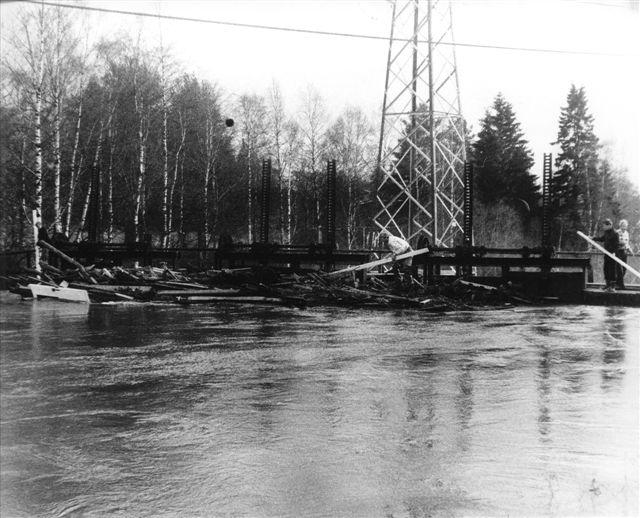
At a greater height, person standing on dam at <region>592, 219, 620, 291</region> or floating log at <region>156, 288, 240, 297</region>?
person standing on dam at <region>592, 219, 620, 291</region>

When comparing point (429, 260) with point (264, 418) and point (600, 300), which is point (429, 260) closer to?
point (600, 300)

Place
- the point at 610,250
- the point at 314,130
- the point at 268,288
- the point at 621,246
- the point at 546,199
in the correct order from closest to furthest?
the point at 268,288 → the point at 621,246 → the point at 610,250 → the point at 546,199 → the point at 314,130

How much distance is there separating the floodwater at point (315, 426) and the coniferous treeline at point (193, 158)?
11.3m

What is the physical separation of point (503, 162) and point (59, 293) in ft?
154

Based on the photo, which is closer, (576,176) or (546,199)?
(546,199)

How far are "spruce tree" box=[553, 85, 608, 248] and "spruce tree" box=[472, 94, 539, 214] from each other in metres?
2.89

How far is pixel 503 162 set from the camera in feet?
177

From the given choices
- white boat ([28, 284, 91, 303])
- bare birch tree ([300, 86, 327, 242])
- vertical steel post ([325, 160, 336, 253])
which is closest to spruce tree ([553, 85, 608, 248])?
bare birch tree ([300, 86, 327, 242])

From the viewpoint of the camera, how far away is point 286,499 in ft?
9.85

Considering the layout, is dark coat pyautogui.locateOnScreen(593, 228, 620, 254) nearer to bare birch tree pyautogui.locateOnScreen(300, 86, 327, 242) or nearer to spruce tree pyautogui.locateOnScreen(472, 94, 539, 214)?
bare birch tree pyautogui.locateOnScreen(300, 86, 327, 242)

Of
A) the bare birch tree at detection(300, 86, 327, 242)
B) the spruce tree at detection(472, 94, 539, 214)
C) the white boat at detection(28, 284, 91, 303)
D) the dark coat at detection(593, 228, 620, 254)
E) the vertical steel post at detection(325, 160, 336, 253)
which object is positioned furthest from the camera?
the spruce tree at detection(472, 94, 539, 214)

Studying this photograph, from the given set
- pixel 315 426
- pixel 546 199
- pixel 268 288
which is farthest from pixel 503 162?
pixel 315 426

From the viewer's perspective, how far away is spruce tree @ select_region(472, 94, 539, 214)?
51.9 m

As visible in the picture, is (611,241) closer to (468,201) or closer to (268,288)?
(468,201)
